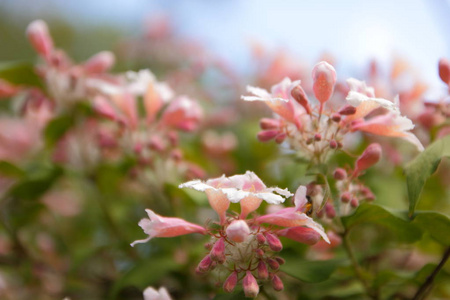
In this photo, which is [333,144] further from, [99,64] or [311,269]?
[99,64]

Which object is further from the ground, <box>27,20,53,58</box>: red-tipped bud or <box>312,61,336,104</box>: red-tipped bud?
<box>312,61,336,104</box>: red-tipped bud

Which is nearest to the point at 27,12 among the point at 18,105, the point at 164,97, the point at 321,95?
the point at 18,105

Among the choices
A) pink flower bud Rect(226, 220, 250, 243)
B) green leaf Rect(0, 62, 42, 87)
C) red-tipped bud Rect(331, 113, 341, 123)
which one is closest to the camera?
pink flower bud Rect(226, 220, 250, 243)

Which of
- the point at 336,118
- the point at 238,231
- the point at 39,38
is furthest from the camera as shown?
the point at 39,38

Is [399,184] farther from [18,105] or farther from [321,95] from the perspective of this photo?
[18,105]

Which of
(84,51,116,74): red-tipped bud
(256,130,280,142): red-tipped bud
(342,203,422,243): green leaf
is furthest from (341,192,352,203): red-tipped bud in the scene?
(84,51,116,74): red-tipped bud

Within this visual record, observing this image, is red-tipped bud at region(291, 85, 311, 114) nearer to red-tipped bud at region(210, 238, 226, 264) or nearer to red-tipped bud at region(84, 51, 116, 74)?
red-tipped bud at region(210, 238, 226, 264)

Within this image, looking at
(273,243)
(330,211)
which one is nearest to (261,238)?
(273,243)
